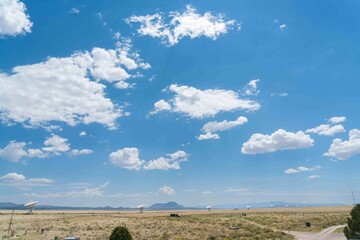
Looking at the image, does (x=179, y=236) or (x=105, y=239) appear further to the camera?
(x=179, y=236)

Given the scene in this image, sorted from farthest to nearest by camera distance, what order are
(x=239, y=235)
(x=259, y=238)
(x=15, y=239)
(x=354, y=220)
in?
(x=239, y=235), (x=259, y=238), (x=15, y=239), (x=354, y=220)

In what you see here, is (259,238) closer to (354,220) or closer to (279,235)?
(279,235)

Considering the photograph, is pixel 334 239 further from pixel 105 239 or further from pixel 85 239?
pixel 85 239

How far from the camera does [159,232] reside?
61.6m

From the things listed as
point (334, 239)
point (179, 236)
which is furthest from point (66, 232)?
point (334, 239)

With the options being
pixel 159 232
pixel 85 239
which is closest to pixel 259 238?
pixel 159 232

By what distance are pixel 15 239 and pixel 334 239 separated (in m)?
48.0

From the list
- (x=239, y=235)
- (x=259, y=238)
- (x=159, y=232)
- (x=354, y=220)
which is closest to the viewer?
(x=354, y=220)

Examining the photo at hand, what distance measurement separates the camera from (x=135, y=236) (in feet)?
184

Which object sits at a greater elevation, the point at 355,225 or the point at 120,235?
the point at 355,225

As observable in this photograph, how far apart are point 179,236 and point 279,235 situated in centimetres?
1672

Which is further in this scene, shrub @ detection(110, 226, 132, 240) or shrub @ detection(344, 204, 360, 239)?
shrub @ detection(344, 204, 360, 239)

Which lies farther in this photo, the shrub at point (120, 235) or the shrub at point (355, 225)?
the shrub at point (355, 225)

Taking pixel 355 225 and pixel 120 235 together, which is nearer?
pixel 120 235
